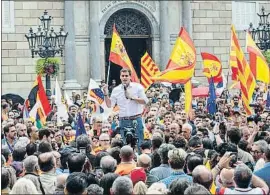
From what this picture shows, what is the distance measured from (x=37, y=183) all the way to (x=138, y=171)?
4.25 ft

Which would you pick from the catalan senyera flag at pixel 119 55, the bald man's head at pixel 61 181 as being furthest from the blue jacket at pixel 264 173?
the catalan senyera flag at pixel 119 55

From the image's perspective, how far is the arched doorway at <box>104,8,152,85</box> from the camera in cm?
3216

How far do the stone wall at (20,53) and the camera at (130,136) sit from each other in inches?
622

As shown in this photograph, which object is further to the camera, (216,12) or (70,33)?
(216,12)

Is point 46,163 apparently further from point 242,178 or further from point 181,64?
point 181,64

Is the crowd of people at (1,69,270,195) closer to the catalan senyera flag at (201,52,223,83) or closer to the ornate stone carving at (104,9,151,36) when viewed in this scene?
the catalan senyera flag at (201,52,223,83)

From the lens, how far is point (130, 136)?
14055mm

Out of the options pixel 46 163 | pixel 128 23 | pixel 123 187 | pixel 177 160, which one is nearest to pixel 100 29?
pixel 128 23

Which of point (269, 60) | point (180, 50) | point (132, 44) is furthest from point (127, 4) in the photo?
point (180, 50)

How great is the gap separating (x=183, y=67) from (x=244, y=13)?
55.0 ft

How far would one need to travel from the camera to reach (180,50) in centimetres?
1920

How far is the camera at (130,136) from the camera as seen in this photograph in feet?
45.3

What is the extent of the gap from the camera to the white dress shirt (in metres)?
0.34

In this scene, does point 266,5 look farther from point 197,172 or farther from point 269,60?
point 197,172
